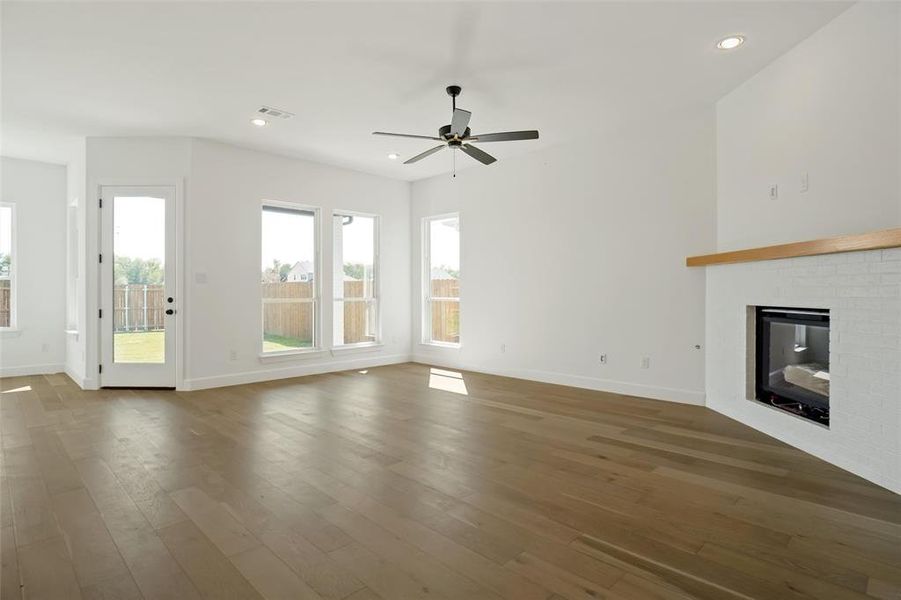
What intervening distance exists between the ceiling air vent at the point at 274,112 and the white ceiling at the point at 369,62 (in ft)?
0.44

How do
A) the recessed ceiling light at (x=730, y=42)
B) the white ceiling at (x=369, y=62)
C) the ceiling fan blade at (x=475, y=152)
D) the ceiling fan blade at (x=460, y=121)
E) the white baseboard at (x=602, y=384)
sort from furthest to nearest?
1. the white baseboard at (x=602, y=384)
2. the ceiling fan blade at (x=475, y=152)
3. the ceiling fan blade at (x=460, y=121)
4. the recessed ceiling light at (x=730, y=42)
5. the white ceiling at (x=369, y=62)

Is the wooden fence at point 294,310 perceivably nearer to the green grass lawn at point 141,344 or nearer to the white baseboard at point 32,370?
the green grass lawn at point 141,344

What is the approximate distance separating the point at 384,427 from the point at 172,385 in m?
3.11

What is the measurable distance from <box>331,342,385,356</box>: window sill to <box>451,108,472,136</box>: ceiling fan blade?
13.1 feet

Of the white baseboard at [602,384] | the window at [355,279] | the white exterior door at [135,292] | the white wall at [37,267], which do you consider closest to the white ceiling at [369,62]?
the white exterior door at [135,292]

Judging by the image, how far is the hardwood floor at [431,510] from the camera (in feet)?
5.87

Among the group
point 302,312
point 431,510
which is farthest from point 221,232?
point 431,510

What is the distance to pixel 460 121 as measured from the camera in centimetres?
370

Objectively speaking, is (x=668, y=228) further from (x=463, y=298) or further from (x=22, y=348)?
(x=22, y=348)

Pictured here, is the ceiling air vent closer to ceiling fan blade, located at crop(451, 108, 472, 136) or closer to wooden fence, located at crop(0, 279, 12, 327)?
ceiling fan blade, located at crop(451, 108, 472, 136)

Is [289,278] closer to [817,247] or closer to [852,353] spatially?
[817,247]

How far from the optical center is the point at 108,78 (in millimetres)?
3852

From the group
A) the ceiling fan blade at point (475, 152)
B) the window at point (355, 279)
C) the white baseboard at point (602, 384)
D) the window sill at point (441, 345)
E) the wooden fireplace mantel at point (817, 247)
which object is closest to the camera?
the wooden fireplace mantel at point (817, 247)

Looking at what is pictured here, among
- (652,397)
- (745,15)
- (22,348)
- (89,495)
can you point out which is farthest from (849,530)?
(22,348)
